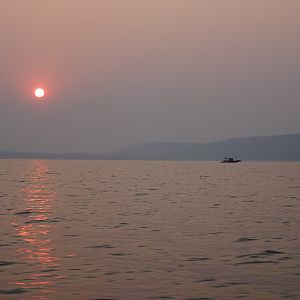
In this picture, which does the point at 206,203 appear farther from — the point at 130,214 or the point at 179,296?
the point at 179,296

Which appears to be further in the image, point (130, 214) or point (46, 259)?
point (130, 214)

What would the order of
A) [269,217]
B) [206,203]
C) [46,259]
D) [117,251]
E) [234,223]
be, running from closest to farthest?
[46,259] < [117,251] < [234,223] < [269,217] < [206,203]

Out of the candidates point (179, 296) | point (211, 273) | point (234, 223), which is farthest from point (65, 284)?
point (234, 223)

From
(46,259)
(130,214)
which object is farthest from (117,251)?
(130,214)

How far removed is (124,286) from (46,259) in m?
6.04

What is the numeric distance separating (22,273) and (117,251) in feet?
19.1

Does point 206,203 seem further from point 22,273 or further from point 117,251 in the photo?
point 22,273

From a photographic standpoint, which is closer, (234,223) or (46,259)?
(46,259)

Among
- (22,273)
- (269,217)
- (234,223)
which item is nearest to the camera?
(22,273)

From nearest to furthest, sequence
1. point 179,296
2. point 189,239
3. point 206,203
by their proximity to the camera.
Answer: point 179,296, point 189,239, point 206,203

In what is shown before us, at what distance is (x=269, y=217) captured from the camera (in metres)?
41.8

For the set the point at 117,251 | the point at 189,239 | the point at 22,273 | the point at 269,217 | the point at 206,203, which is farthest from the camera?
the point at 206,203

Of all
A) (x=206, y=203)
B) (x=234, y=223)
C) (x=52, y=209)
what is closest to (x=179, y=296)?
(x=234, y=223)

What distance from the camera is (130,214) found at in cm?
4362
